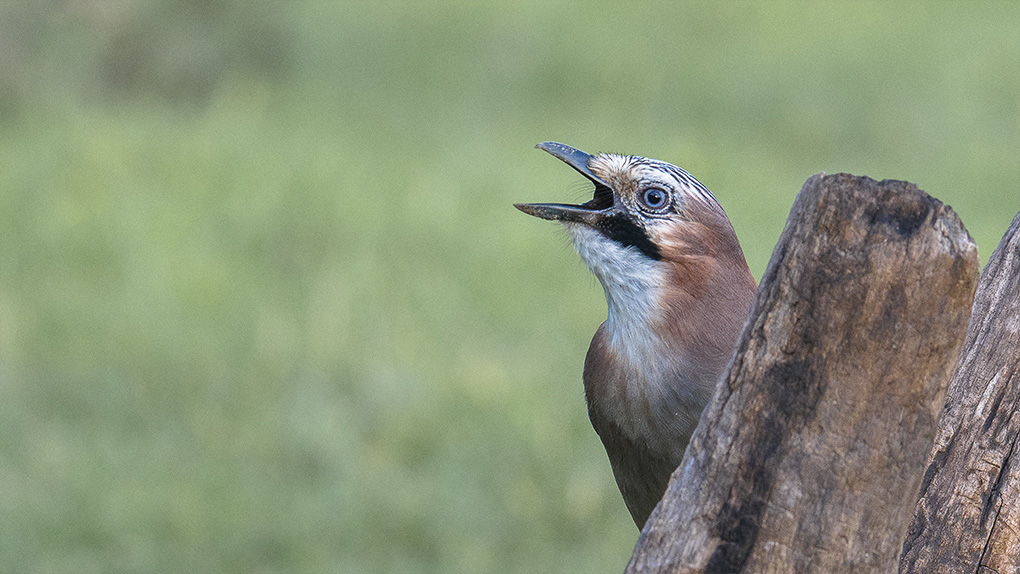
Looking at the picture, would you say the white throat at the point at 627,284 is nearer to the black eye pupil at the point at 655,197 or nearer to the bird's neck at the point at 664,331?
the bird's neck at the point at 664,331

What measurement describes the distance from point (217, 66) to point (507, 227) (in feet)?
14.5

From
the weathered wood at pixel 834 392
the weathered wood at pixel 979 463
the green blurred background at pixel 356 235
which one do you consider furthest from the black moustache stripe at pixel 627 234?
the weathered wood at pixel 834 392

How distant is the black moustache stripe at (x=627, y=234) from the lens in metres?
2.95

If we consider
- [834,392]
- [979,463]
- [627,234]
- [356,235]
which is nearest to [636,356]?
[627,234]

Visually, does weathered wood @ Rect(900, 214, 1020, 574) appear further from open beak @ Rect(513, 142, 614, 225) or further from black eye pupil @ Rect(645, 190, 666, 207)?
open beak @ Rect(513, 142, 614, 225)

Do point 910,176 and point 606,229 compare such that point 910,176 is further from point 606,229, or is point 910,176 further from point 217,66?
point 606,229

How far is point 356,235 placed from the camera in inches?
351

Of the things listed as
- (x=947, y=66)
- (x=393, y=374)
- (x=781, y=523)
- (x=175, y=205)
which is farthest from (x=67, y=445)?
(x=947, y=66)

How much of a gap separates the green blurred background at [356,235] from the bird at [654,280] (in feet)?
0.71

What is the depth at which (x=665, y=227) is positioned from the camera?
2.94 m

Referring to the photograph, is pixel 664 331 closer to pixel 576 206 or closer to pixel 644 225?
pixel 644 225

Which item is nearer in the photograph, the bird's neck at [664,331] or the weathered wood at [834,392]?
the weathered wood at [834,392]

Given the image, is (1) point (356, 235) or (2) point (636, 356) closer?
(2) point (636, 356)

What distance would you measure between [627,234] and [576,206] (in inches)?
5.4
